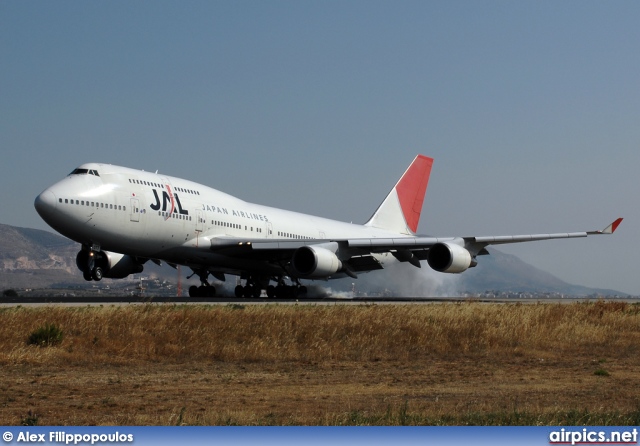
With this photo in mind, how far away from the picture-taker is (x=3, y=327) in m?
21.0

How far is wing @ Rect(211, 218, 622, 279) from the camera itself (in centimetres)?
3778

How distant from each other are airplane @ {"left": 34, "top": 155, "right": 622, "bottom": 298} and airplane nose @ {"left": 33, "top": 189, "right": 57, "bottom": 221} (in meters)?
0.04

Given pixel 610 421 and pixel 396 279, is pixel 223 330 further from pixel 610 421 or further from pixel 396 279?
pixel 396 279

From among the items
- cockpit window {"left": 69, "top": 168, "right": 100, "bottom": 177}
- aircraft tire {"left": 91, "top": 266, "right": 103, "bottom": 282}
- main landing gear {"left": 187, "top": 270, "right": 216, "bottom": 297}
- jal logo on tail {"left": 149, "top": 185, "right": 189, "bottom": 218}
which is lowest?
aircraft tire {"left": 91, "top": 266, "right": 103, "bottom": 282}

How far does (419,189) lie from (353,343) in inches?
1401

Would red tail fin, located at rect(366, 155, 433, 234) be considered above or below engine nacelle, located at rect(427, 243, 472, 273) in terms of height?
above

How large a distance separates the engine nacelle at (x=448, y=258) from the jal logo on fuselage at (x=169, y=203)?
10.8 m

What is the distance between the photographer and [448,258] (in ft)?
125

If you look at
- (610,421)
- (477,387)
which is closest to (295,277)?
(477,387)

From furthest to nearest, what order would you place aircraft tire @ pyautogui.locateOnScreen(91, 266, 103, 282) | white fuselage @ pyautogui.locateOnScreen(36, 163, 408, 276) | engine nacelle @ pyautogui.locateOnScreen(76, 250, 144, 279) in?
engine nacelle @ pyautogui.locateOnScreen(76, 250, 144, 279) → aircraft tire @ pyautogui.locateOnScreen(91, 266, 103, 282) → white fuselage @ pyautogui.locateOnScreen(36, 163, 408, 276)

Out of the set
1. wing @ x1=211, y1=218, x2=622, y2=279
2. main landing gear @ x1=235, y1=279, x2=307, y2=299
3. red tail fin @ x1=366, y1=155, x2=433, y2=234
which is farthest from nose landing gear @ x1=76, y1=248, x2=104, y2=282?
red tail fin @ x1=366, y1=155, x2=433, y2=234

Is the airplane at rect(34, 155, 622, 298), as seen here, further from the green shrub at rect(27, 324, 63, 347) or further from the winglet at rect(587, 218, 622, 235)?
the green shrub at rect(27, 324, 63, 347)

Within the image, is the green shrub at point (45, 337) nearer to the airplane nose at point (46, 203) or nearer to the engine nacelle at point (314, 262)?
the airplane nose at point (46, 203)

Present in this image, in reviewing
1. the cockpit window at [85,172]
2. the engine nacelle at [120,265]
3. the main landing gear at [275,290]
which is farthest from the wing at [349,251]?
the cockpit window at [85,172]
